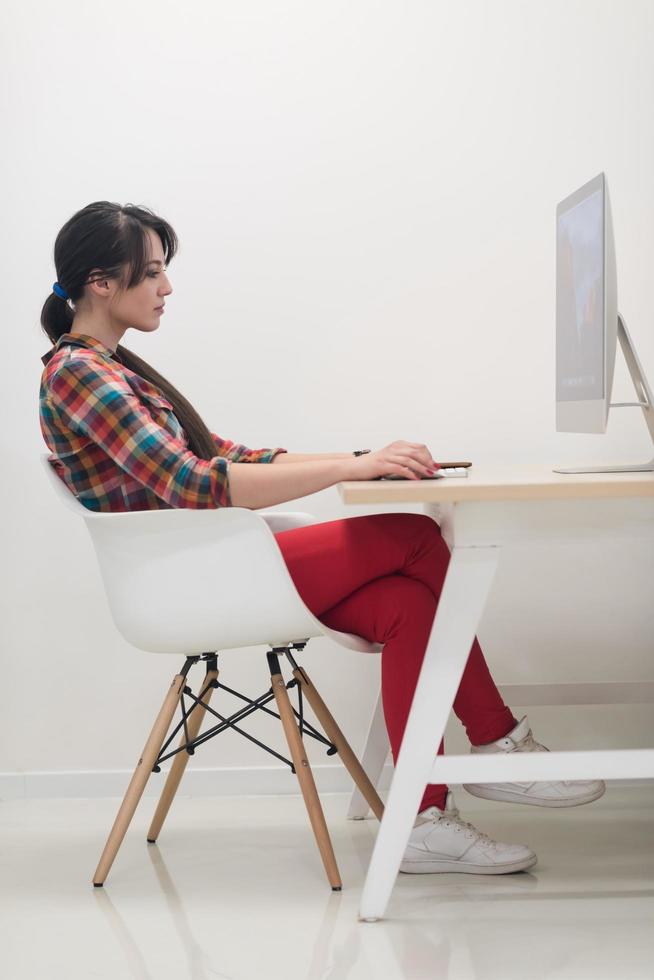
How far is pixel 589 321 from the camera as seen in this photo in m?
1.88

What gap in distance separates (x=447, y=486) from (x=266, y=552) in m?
0.37

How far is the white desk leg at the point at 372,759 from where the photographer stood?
2.32 m

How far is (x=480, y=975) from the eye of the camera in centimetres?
150

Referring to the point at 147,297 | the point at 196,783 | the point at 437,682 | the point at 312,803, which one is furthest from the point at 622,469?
the point at 196,783

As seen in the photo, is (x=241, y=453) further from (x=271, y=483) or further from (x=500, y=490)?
(x=500, y=490)

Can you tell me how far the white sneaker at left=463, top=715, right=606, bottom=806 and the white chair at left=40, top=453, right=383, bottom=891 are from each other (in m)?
0.30

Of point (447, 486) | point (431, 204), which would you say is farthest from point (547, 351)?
point (447, 486)

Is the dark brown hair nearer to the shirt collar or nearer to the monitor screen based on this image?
the shirt collar

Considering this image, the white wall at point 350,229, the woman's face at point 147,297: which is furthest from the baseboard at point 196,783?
the woman's face at point 147,297

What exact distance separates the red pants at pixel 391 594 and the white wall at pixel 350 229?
617 mm

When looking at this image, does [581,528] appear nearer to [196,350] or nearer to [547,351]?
[547,351]

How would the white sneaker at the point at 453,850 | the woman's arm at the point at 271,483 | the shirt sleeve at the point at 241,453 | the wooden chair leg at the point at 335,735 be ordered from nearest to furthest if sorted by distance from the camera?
the woman's arm at the point at 271,483 < the white sneaker at the point at 453,850 < the wooden chair leg at the point at 335,735 < the shirt sleeve at the point at 241,453

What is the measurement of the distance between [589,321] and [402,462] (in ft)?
1.51

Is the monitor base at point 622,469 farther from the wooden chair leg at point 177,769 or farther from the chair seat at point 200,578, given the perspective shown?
the wooden chair leg at point 177,769
